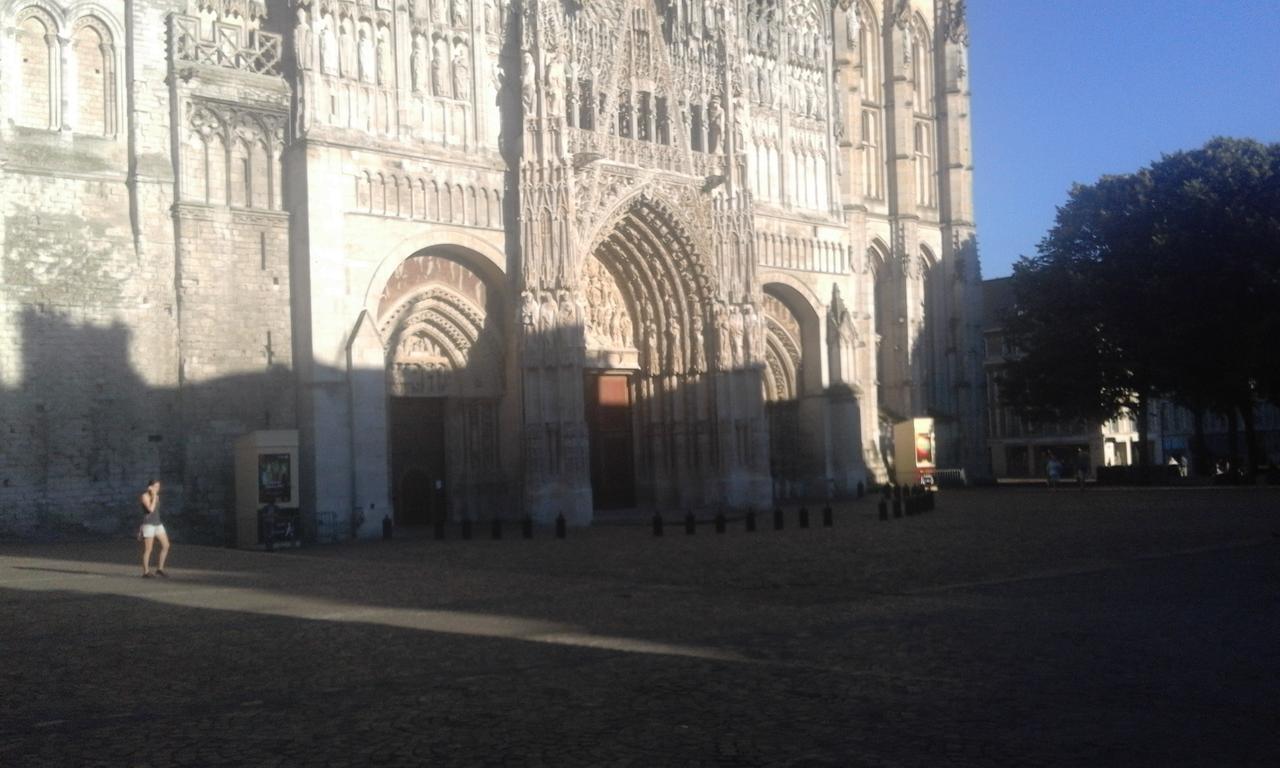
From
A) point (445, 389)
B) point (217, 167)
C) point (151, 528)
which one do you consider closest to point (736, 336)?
point (445, 389)

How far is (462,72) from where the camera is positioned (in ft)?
114

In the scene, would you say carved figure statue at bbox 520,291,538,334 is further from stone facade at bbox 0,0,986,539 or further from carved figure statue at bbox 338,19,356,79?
carved figure statue at bbox 338,19,356,79

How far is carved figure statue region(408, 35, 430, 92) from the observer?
3362 centimetres

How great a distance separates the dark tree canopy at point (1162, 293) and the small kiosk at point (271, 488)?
28.2 meters

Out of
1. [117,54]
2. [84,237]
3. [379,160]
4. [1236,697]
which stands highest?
[117,54]

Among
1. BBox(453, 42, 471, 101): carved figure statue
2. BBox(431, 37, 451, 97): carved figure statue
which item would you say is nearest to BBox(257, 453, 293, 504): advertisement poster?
BBox(431, 37, 451, 97): carved figure statue

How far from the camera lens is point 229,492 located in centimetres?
3033

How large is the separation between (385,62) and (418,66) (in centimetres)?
99

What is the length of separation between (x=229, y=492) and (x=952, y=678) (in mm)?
23465

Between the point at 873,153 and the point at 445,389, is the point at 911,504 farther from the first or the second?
the point at 873,153

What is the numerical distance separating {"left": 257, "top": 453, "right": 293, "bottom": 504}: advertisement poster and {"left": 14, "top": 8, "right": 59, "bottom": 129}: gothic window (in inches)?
344

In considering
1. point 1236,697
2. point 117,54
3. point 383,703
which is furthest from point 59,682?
point 117,54

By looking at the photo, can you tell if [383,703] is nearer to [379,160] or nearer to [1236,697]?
[1236,697]

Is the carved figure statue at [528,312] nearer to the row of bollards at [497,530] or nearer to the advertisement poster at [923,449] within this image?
the row of bollards at [497,530]
